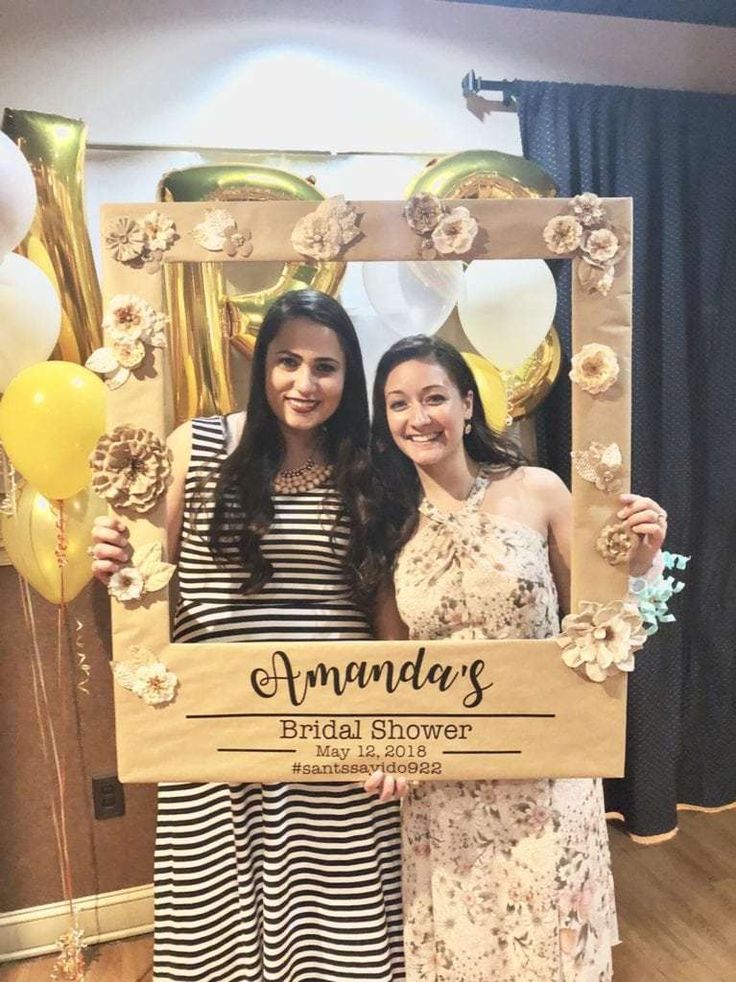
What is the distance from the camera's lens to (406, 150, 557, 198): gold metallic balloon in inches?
58.7

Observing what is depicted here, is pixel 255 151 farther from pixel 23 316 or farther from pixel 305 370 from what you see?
pixel 305 370

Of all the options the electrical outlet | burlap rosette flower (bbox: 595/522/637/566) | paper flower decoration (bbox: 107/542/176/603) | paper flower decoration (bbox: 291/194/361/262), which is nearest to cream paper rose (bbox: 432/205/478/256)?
paper flower decoration (bbox: 291/194/361/262)

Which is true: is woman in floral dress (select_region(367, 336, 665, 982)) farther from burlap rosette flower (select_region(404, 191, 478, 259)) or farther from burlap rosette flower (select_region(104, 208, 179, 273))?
burlap rosette flower (select_region(104, 208, 179, 273))

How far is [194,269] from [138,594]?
457 millimetres

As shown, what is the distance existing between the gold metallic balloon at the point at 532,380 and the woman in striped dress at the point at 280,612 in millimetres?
217

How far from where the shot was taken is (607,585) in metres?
1.07

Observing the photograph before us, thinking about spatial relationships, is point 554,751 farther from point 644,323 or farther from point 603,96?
point 603,96

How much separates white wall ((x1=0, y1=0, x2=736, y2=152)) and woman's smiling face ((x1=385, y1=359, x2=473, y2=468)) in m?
0.96

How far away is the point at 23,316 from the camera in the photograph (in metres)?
1.31

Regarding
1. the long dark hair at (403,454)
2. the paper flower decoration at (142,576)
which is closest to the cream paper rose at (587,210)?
the long dark hair at (403,454)

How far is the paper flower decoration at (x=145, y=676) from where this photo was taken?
3.47ft

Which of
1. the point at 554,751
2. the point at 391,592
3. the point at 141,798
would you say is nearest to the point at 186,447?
the point at 391,592

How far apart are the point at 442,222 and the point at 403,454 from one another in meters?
0.31

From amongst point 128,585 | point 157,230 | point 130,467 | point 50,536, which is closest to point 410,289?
point 157,230
